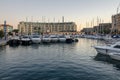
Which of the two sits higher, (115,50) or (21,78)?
(115,50)

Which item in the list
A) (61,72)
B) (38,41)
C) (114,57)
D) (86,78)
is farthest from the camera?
(38,41)

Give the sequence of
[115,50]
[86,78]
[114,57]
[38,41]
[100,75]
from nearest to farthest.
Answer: [86,78]
[100,75]
[114,57]
[115,50]
[38,41]

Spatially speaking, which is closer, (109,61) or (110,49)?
(109,61)

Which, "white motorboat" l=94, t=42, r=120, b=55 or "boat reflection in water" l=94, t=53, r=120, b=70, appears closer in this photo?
"boat reflection in water" l=94, t=53, r=120, b=70

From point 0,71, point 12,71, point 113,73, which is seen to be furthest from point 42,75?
point 113,73

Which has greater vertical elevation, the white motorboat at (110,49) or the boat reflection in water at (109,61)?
the white motorboat at (110,49)

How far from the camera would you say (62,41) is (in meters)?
70.9

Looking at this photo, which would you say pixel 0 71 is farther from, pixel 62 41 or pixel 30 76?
pixel 62 41

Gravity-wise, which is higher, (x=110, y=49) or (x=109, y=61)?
(x=110, y=49)

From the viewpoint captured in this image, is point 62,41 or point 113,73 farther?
point 62,41

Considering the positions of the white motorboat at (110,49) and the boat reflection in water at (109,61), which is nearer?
the boat reflection in water at (109,61)

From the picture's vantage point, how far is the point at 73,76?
16.6 metres

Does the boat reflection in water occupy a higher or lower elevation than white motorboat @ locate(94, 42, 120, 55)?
lower

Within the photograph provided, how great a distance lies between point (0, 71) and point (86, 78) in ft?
33.3
